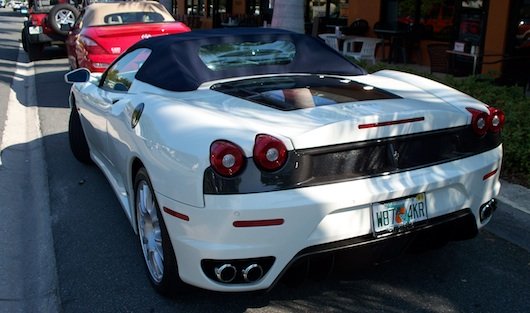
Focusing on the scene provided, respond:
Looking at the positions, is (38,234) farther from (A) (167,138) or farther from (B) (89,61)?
(B) (89,61)

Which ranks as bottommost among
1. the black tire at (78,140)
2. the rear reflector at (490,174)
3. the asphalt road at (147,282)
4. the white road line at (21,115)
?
the white road line at (21,115)

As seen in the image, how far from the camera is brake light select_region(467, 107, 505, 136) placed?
3.21 m

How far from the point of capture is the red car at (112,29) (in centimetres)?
853

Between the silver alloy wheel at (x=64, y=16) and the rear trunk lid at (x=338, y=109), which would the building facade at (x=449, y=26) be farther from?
→ the silver alloy wheel at (x=64, y=16)

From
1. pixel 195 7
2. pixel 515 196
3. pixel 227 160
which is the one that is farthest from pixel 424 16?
pixel 195 7

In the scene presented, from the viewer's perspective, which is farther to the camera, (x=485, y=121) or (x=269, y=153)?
(x=485, y=121)

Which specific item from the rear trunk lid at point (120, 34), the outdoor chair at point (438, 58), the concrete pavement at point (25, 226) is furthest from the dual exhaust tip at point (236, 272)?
the outdoor chair at point (438, 58)

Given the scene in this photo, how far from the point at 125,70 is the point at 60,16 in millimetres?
12765

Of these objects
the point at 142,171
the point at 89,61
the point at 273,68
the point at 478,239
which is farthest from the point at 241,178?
the point at 89,61

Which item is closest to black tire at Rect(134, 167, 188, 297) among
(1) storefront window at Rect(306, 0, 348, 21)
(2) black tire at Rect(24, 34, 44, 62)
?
(1) storefront window at Rect(306, 0, 348, 21)

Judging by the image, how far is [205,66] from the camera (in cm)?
389

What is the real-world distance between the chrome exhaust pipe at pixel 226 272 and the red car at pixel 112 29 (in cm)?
645

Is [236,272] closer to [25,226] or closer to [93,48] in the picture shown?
[25,226]

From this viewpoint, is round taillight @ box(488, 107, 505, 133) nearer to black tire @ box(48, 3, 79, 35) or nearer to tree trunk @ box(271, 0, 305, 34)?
tree trunk @ box(271, 0, 305, 34)
